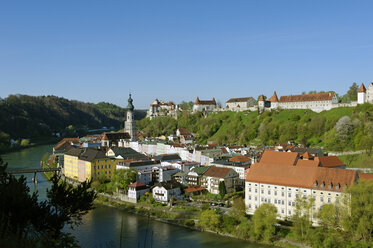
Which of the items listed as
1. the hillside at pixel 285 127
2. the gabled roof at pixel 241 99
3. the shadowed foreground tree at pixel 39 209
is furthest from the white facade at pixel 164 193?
the gabled roof at pixel 241 99

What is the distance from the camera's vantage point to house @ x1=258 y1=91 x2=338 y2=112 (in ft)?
140

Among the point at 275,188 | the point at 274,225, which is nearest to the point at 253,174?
the point at 275,188

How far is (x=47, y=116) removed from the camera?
280ft

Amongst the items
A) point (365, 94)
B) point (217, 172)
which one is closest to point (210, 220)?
point (217, 172)

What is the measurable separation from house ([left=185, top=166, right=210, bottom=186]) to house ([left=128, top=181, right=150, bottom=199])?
130 inches

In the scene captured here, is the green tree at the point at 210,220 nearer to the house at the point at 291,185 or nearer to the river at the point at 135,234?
the river at the point at 135,234

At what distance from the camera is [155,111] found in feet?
225

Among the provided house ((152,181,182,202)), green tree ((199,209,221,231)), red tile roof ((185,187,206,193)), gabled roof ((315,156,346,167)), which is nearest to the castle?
gabled roof ((315,156,346,167))

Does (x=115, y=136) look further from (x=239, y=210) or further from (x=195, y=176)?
(x=239, y=210)

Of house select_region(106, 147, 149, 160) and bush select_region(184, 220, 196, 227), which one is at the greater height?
house select_region(106, 147, 149, 160)

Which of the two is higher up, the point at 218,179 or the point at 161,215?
the point at 218,179

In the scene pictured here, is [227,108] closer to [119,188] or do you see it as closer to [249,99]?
[249,99]

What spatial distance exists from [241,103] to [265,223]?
39.9 m

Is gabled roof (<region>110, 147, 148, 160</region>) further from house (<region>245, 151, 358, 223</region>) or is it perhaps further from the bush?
house (<region>245, 151, 358, 223</region>)
